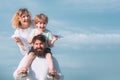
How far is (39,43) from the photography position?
11008mm

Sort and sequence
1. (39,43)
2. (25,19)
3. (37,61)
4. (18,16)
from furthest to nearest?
1. (18,16)
2. (25,19)
3. (37,61)
4. (39,43)

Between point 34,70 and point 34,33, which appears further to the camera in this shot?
point 34,33

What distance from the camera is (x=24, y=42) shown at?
13414 mm

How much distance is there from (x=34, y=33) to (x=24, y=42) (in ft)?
1.52

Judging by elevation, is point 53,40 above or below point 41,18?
below

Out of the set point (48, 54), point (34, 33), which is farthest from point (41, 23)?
point (48, 54)

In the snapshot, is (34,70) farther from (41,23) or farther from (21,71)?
(41,23)

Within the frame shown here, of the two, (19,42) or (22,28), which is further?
(22,28)

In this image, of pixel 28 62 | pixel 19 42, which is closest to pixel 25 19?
pixel 19 42

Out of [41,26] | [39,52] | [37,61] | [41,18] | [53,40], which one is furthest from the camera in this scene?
[41,26]

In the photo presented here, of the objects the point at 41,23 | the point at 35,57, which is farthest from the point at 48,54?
the point at 41,23

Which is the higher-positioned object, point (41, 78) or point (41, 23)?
point (41, 23)

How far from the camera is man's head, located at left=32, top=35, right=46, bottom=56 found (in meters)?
11.0

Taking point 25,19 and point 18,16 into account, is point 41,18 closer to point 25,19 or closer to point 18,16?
point 25,19
